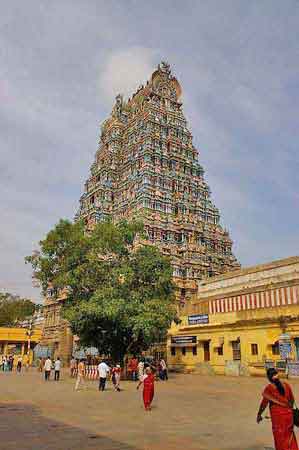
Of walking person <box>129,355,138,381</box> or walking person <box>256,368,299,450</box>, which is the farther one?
walking person <box>129,355,138,381</box>

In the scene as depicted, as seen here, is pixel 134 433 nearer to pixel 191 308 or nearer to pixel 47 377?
pixel 47 377

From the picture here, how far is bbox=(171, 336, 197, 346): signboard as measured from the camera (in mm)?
34078

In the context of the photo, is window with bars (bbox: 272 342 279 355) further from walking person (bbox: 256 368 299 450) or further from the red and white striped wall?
walking person (bbox: 256 368 299 450)

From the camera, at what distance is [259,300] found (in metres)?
33.7

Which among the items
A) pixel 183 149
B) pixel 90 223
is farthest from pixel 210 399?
pixel 183 149

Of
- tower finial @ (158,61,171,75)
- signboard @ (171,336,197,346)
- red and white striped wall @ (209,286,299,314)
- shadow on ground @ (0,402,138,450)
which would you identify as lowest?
shadow on ground @ (0,402,138,450)

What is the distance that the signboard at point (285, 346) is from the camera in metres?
26.0

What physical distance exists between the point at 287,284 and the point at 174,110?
48.8 m

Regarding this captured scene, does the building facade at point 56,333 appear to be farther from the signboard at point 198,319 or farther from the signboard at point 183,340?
the signboard at point 198,319

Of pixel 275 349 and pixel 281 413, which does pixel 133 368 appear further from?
pixel 281 413

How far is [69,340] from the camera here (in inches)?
2259

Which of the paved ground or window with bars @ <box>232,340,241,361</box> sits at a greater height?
window with bars @ <box>232,340,241,361</box>

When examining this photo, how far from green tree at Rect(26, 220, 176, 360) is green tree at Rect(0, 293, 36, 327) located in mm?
45202

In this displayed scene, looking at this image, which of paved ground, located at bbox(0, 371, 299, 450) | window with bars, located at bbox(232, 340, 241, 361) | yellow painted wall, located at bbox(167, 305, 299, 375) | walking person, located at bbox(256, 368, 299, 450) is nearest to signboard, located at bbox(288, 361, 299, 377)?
yellow painted wall, located at bbox(167, 305, 299, 375)
